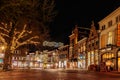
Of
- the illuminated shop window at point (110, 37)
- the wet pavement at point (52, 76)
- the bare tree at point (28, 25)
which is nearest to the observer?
the wet pavement at point (52, 76)

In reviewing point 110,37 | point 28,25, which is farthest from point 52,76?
point 110,37

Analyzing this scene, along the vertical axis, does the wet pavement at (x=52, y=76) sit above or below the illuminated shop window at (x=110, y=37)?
below

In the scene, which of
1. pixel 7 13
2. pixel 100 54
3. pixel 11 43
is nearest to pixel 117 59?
pixel 100 54

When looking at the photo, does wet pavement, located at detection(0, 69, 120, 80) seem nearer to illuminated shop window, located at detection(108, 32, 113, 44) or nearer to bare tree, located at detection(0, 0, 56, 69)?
bare tree, located at detection(0, 0, 56, 69)

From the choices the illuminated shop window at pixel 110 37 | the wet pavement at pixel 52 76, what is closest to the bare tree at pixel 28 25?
the wet pavement at pixel 52 76

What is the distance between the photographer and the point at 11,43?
37.3 m

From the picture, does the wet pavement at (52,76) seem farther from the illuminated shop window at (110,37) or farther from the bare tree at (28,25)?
the illuminated shop window at (110,37)

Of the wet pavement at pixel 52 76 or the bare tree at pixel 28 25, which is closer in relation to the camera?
the wet pavement at pixel 52 76

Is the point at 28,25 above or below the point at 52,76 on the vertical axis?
above

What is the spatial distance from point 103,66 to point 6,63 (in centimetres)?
2339

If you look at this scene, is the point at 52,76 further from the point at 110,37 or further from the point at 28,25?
the point at 110,37

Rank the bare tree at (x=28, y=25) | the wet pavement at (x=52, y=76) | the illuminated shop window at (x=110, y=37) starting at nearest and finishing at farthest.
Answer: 1. the wet pavement at (x=52, y=76)
2. the bare tree at (x=28, y=25)
3. the illuminated shop window at (x=110, y=37)

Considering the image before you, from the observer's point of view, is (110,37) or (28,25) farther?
(110,37)

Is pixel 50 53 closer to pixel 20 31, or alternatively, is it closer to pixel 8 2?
pixel 20 31
